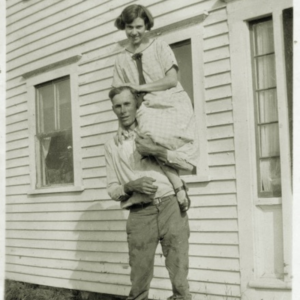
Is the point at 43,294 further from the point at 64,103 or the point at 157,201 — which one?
the point at 157,201

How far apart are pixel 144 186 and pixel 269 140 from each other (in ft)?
6.14

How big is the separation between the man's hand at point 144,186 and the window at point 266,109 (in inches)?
69.1

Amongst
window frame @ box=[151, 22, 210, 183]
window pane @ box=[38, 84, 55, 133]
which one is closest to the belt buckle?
window frame @ box=[151, 22, 210, 183]

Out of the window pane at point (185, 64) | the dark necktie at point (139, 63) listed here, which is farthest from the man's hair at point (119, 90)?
the window pane at point (185, 64)

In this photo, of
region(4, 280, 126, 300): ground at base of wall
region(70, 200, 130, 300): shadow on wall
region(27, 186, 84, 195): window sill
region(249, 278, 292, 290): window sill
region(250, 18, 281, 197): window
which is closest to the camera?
region(249, 278, 292, 290): window sill

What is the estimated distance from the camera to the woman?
149 inches

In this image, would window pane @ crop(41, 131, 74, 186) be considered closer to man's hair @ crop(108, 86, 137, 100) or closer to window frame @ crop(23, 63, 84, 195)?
window frame @ crop(23, 63, 84, 195)

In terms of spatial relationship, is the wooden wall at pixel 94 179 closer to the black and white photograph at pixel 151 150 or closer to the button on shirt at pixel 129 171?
the black and white photograph at pixel 151 150

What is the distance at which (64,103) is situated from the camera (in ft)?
25.7

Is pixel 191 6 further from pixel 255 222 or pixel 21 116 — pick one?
pixel 21 116

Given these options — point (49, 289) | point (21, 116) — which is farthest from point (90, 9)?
point (49, 289)

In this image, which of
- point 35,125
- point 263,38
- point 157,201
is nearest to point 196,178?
point 263,38

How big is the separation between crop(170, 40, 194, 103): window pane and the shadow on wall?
5.85ft

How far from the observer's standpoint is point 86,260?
7250 millimetres
